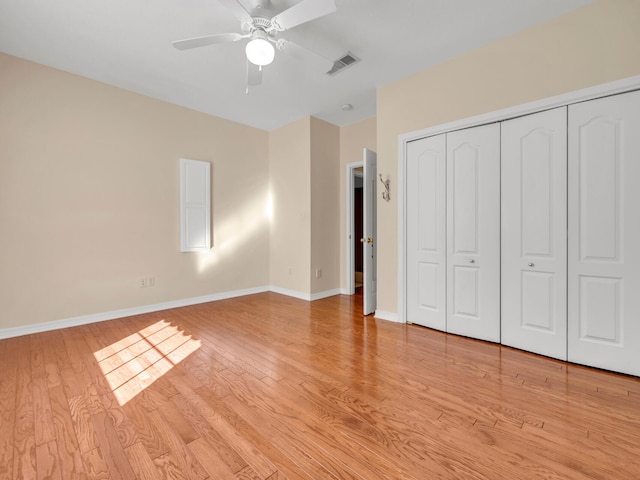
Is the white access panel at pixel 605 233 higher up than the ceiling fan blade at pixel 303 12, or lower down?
lower down

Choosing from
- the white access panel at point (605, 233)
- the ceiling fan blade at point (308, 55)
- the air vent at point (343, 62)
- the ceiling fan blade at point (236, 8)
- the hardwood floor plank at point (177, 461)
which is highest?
the ceiling fan blade at point (308, 55)

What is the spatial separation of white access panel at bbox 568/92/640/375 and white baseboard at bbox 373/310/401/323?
5.18 feet

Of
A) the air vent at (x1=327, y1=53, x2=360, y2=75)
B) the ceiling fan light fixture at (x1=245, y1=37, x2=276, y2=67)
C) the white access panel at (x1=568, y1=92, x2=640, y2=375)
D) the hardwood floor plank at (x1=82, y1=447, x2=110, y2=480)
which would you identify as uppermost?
the air vent at (x1=327, y1=53, x2=360, y2=75)

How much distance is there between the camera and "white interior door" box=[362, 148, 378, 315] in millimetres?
3732

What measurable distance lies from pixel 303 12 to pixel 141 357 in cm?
298

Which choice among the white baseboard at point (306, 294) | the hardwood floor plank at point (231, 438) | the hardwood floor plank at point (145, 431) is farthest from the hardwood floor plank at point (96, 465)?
the white baseboard at point (306, 294)

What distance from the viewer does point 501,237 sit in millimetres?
2717

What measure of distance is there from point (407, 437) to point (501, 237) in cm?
202

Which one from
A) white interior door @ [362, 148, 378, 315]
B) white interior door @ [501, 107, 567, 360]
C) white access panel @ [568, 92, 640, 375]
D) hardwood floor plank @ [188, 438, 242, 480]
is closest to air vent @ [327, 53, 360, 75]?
white interior door @ [362, 148, 378, 315]

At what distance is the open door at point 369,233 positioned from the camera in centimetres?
373

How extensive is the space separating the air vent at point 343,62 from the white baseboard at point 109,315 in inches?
139

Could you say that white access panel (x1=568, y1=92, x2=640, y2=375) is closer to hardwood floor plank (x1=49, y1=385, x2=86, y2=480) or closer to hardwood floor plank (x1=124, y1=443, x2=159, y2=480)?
hardwood floor plank (x1=124, y1=443, x2=159, y2=480)

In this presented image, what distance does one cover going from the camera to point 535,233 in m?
2.53

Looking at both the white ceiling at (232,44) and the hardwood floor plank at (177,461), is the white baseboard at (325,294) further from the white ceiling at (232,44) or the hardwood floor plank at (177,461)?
the hardwood floor plank at (177,461)
